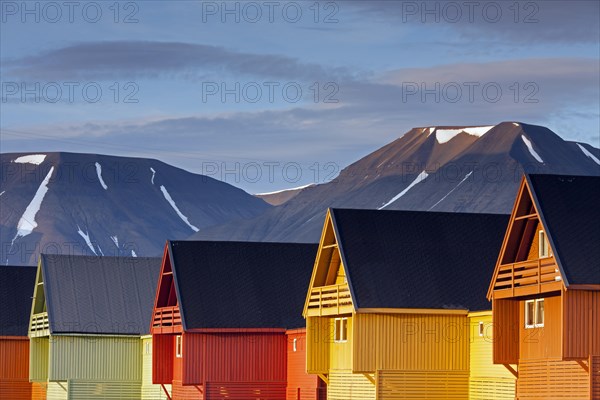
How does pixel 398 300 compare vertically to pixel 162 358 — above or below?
above

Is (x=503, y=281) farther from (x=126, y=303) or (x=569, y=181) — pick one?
(x=126, y=303)

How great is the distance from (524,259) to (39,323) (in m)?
40.3

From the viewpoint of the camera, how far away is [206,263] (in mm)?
72562

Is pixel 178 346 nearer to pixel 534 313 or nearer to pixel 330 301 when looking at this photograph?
pixel 330 301

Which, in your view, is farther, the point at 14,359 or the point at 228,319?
the point at 14,359

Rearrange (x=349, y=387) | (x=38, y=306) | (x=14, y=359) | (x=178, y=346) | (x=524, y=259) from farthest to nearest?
(x=14, y=359)
(x=38, y=306)
(x=178, y=346)
(x=349, y=387)
(x=524, y=259)

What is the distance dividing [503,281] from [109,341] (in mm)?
36032

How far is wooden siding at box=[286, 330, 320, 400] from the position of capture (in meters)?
67.6

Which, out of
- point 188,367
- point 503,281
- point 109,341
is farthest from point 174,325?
point 503,281

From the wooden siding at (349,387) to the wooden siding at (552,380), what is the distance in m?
8.94

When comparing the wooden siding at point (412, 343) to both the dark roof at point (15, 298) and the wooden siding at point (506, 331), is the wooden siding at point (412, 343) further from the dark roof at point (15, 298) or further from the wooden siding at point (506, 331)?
the dark roof at point (15, 298)

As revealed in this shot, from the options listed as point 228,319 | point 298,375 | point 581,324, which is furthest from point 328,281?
point 581,324

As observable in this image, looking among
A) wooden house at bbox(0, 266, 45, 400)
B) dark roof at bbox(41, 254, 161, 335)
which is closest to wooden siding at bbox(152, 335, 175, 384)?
dark roof at bbox(41, 254, 161, 335)

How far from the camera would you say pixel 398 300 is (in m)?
58.8
